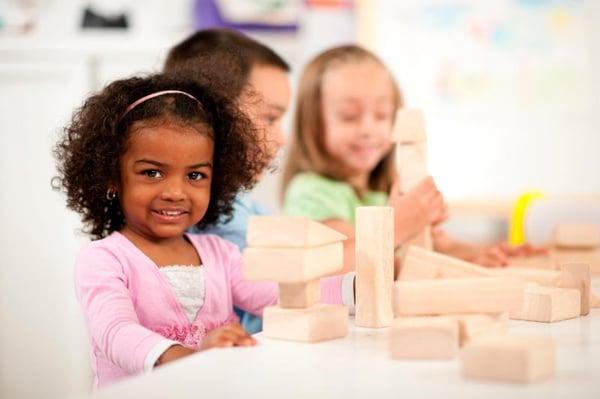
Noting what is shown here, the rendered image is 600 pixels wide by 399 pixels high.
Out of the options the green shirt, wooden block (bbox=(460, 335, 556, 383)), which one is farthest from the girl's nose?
the green shirt

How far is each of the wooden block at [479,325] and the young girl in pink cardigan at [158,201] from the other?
0.22 m

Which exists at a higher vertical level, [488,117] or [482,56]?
[482,56]

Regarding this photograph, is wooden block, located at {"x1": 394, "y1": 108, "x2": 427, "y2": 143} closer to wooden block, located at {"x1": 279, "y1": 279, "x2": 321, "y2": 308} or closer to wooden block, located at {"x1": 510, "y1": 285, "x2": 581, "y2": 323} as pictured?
wooden block, located at {"x1": 510, "y1": 285, "x2": 581, "y2": 323}

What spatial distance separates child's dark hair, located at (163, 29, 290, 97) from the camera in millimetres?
1253

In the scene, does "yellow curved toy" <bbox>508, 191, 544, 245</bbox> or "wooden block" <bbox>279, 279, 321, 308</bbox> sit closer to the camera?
"wooden block" <bbox>279, 279, 321, 308</bbox>

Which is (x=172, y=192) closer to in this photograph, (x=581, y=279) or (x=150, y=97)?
(x=150, y=97)

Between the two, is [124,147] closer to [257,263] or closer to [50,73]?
[257,263]

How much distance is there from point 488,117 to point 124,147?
191 cm

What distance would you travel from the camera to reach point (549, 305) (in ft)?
3.06

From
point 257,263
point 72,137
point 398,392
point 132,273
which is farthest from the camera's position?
point 72,137

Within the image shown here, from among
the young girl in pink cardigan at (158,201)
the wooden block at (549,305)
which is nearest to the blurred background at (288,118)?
the young girl in pink cardigan at (158,201)

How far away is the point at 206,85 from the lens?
1182 mm

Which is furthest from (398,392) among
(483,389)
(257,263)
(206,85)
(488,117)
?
(488,117)

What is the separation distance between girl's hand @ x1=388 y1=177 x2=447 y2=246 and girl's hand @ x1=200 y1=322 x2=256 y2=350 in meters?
0.46
